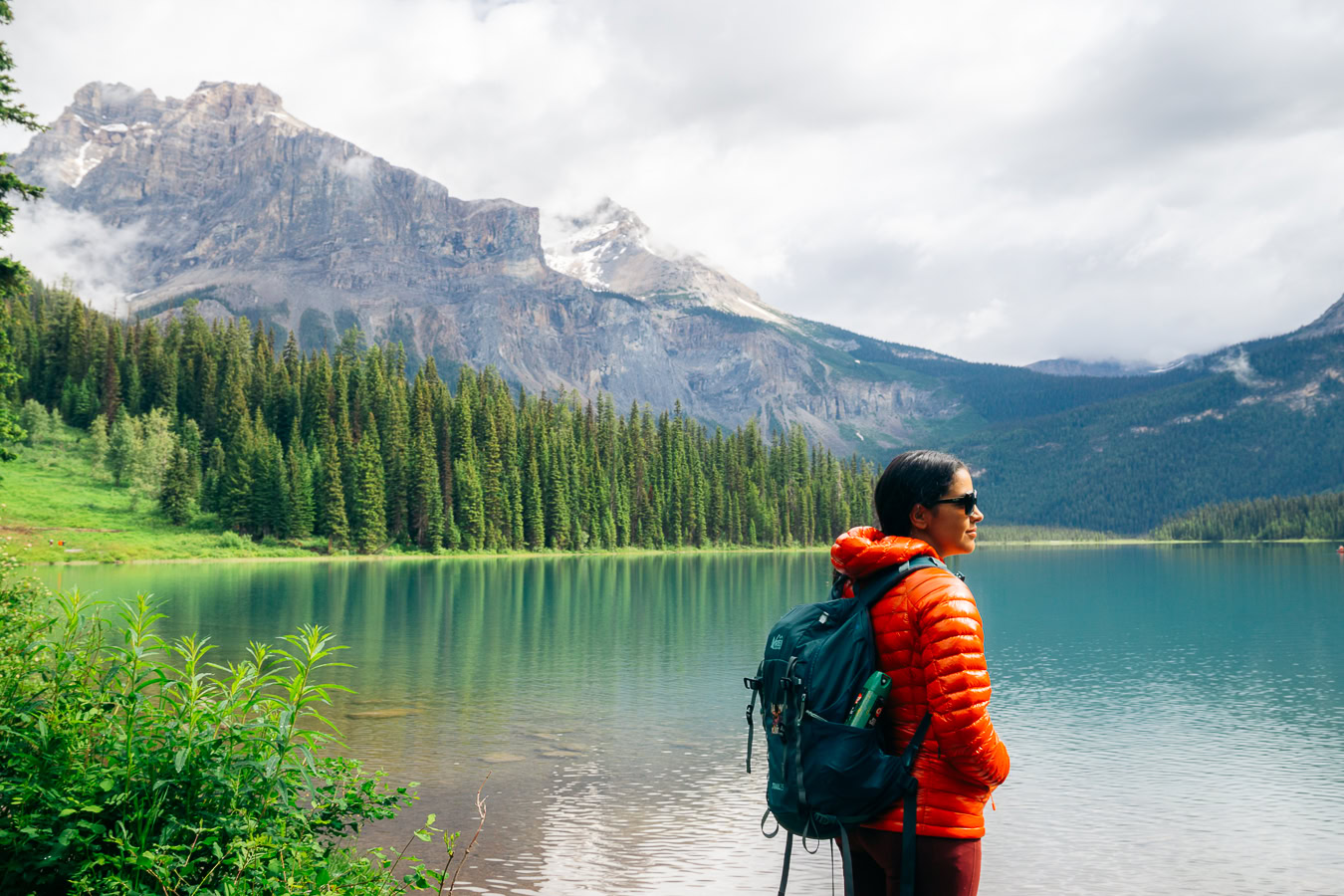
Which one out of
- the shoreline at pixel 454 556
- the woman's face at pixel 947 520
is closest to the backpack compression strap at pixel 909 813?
the woman's face at pixel 947 520

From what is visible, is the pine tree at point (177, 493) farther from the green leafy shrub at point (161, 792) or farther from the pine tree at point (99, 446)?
the green leafy shrub at point (161, 792)

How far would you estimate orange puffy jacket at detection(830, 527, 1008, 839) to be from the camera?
493 centimetres

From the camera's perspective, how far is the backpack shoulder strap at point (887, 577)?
5055mm

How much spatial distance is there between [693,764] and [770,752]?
51.0 ft

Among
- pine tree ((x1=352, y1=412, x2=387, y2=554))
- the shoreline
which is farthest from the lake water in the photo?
pine tree ((x1=352, y1=412, x2=387, y2=554))

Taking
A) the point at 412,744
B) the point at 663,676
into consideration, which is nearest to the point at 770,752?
the point at 412,744

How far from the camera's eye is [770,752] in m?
5.41

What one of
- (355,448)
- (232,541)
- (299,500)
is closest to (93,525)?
(232,541)

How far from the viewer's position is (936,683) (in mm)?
4934

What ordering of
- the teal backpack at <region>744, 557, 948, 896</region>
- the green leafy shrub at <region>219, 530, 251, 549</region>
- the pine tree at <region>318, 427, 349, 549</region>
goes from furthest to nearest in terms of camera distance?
the pine tree at <region>318, 427, 349, 549</region>
the green leafy shrub at <region>219, 530, 251, 549</region>
the teal backpack at <region>744, 557, 948, 896</region>

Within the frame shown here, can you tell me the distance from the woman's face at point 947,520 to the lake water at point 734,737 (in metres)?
9.80

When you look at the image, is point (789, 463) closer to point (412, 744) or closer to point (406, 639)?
point (406, 639)

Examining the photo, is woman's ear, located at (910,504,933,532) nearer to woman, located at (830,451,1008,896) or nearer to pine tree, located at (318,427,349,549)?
woman, located at (830,451,1008,896)

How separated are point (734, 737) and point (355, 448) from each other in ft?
334
